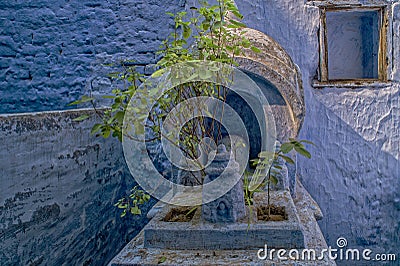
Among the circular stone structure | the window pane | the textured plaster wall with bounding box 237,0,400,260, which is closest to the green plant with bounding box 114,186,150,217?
the circular stone structure

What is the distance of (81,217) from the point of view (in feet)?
7.34

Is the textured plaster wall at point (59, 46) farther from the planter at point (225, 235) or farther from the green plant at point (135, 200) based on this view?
the planter at point (225, 235)

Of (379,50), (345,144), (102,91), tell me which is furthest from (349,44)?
(102,91)

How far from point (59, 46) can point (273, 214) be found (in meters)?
2.46

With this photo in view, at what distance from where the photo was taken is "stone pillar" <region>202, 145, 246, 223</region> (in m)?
1.34

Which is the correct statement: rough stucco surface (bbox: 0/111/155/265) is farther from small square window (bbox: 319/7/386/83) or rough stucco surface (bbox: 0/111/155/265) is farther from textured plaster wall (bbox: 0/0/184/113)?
small square window (bbox: 319/7/386/83)

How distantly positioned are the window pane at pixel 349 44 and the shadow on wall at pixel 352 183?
2.22ft

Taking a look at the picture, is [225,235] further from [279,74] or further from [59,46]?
[59,46]

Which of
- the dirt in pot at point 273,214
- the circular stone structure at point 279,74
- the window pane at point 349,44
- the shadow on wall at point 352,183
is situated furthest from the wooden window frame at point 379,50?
the dirt in pot at point 273,214

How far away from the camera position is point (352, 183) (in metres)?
2.77

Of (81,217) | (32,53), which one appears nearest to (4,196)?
(81,217)

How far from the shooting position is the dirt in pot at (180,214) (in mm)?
1432

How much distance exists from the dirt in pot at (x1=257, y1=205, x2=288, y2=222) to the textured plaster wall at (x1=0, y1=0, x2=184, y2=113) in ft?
6.49

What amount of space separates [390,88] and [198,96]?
1.84 m
